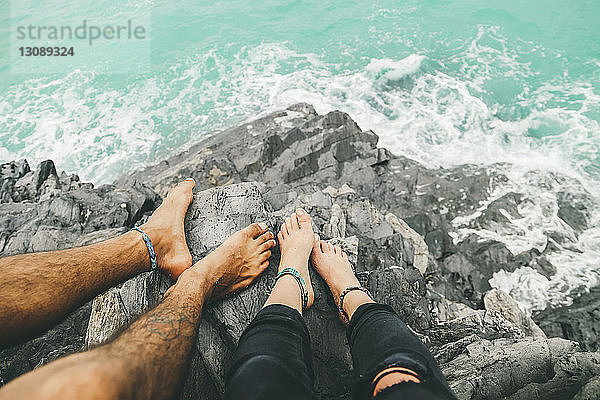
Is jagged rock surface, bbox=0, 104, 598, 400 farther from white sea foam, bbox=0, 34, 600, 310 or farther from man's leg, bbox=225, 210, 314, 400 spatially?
white sea foam, bbox=0, 34, 600, 310

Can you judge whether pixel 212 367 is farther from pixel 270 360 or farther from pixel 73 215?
pixel 73 215

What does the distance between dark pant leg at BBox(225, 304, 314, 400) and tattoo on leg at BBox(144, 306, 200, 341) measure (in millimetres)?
254

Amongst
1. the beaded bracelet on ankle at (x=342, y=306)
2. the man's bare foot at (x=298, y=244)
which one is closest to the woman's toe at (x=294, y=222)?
the man's bare foot at (x=298, y=244)

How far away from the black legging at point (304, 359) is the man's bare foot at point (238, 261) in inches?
20.3

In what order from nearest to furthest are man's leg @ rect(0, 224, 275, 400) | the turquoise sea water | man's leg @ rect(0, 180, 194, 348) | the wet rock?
man's leg @ rect(0, 224, 275, 400)
man's leg @ rect(0, 180, 194, 348)
the wet rock
the turquoise sea water

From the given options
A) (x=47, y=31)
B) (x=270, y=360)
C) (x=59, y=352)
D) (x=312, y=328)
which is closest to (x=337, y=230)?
(x=312, y=328)

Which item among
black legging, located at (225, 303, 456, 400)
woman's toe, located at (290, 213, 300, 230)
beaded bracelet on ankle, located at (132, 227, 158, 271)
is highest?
black legging, located at (225, 303, 456, 400)

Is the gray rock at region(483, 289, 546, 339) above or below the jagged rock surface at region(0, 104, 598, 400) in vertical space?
below

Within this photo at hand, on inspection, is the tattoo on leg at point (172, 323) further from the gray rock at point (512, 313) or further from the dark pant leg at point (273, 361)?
the gray rock at point (512, 313)

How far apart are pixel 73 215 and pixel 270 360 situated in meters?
2.88

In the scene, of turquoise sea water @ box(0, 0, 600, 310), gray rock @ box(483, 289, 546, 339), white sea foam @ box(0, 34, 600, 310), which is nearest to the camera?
gray rock @ box(483, 289, 546, 339)

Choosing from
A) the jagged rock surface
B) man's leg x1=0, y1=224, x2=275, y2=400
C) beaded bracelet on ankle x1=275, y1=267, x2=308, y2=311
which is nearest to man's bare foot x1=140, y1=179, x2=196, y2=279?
the jagged rock surface

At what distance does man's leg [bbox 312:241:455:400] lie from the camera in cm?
134

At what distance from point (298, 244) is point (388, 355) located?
4.18 ft
